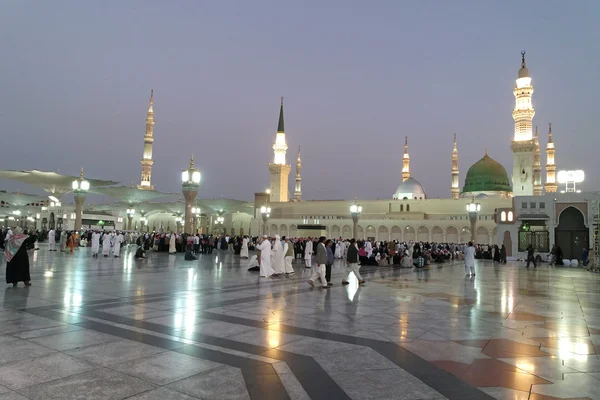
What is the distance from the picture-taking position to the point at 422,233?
149 feet

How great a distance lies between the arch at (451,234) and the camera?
143ft

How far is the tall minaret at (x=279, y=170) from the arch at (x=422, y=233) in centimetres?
2104

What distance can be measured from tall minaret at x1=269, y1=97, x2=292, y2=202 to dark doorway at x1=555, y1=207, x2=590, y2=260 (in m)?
39.9

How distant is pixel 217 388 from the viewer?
9.71 feet

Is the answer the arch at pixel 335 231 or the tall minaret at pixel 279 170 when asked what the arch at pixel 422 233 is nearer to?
the arch at pixel 335 231

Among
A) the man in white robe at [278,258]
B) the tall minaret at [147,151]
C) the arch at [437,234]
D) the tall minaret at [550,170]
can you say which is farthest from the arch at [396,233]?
the man in white robe at [278,258]

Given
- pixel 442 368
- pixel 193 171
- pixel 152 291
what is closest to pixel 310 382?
pixel 442 368

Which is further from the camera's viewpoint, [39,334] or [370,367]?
[39,334]

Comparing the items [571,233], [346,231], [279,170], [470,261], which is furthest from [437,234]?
[470,261]

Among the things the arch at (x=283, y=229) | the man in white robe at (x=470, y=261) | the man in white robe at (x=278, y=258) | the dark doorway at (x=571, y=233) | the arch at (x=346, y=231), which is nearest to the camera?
the man in white robe at (x=278, y=258)

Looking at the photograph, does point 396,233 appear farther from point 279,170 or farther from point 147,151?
point 147,151

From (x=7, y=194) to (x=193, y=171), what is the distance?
4168 centimetres

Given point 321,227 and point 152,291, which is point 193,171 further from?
point 321,227

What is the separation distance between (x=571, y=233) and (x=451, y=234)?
20802mm
